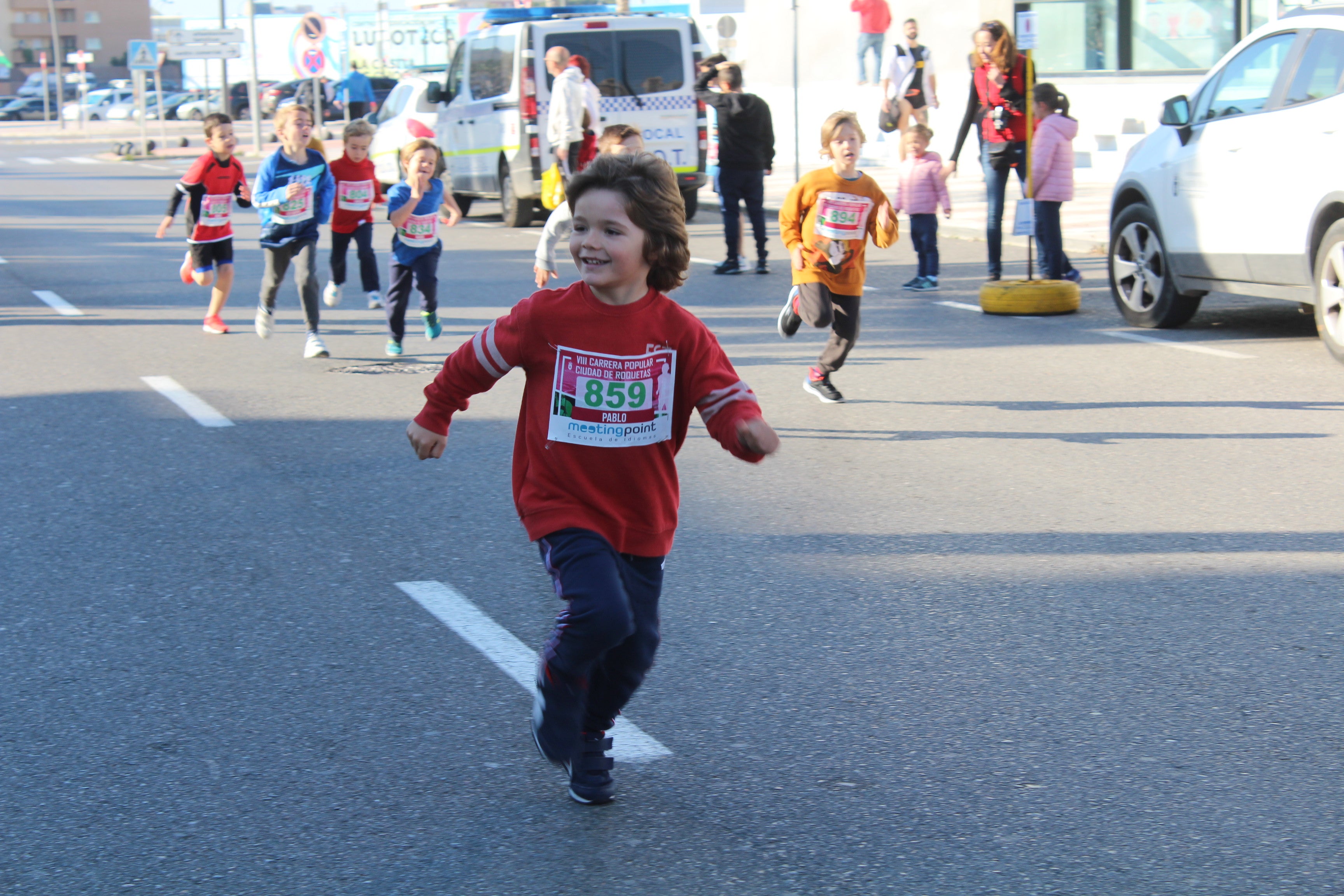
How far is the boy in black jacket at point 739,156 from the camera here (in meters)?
14.8

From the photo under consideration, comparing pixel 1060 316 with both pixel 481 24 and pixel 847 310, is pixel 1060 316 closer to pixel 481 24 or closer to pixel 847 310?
pixel 847 310

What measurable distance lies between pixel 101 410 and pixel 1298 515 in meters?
6.16

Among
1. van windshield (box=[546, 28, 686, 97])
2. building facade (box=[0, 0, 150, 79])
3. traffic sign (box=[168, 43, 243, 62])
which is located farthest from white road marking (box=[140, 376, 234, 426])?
building facade (box=[0, 0, 150, 79])

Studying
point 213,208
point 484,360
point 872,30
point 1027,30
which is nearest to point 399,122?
point 872,30

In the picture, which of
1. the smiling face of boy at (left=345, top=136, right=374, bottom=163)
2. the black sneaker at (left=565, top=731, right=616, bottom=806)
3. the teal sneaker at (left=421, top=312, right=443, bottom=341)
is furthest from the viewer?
the smiling face of boy at (left=345, top=136, right=374, bottom=163)

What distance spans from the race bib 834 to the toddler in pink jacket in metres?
10.0

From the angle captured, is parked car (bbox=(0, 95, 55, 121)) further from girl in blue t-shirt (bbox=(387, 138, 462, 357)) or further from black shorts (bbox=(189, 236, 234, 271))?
girl in blue t-shirt (bbox=(387, 138, 462, 357))

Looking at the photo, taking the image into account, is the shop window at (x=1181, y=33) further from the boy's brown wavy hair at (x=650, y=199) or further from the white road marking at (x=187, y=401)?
the boy's brown wavy hair at (x=650, y=199)

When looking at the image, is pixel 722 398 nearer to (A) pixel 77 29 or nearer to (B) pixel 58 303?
(B) pixel 58 303

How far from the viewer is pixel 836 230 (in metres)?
8.27

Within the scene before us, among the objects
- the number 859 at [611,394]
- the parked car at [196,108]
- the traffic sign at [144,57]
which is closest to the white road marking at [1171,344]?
the number 859 at [611,394]

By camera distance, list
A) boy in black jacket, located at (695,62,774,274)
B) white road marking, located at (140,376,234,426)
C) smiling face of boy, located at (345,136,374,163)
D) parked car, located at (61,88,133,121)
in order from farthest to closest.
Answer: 1. parked car, located at (61,88,133,121)
2. boy in black jacket, located at (695,62,774,274)
3. smiling face of boy, located at (345,136,374,163)
4. white road marking, located at (140,376,234,426)

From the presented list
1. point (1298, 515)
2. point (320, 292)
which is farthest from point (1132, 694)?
point (320, 292)

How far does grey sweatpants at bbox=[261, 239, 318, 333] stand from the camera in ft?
34.0
